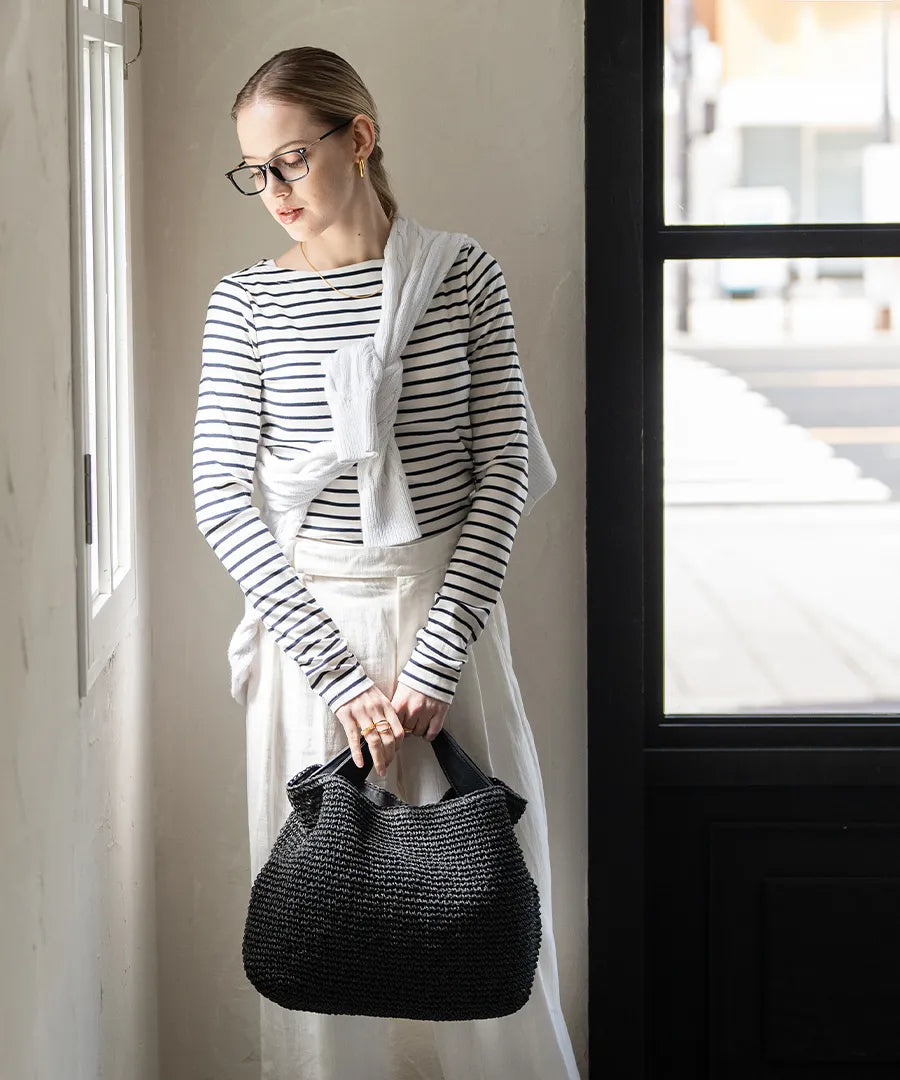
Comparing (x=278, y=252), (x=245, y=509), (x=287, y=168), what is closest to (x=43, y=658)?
(x=245, y=509)

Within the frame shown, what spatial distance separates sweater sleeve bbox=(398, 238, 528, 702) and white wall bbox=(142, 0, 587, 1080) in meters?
0.30

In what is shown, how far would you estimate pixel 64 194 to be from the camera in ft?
4.04

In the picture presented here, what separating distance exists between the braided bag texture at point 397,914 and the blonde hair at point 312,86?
788mm

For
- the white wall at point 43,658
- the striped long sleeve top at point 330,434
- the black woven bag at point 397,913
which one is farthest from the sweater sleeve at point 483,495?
the white wall at point 43,658

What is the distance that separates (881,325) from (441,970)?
3.92ft

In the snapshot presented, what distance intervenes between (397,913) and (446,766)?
0.67 ft

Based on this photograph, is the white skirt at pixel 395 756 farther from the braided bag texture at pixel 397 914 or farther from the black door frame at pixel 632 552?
the black door frame at pixel 632 552

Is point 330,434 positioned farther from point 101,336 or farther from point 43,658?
point 43,658

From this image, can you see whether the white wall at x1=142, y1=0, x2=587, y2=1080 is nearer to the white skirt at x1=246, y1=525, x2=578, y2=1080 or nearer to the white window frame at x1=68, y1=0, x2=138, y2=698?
the white window frame at x1=68, y1=0, x2=138, y2=698

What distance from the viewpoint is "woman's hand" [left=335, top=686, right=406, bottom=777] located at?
152 cm

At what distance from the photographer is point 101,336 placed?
1550mm

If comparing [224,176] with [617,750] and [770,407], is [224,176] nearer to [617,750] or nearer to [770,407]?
[770,407]

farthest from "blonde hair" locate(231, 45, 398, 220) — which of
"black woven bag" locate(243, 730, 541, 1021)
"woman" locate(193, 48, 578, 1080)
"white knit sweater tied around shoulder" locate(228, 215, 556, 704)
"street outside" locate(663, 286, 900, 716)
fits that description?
"black woven bag" locate(243, 730, 541, 1021)

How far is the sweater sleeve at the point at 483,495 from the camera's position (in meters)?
1.55
